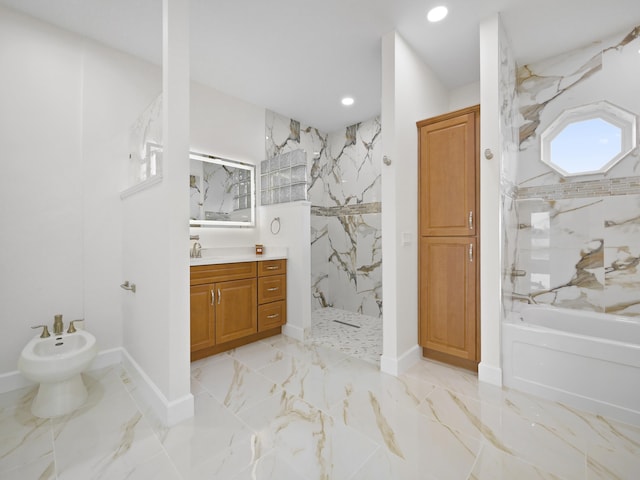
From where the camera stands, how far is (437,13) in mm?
2186

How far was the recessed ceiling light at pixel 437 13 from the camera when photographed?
2.14 metres

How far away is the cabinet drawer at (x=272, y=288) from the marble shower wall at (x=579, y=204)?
234 centimetres

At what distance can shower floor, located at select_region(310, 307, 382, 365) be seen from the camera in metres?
2.86

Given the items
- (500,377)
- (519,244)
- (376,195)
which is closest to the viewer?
(500,377)

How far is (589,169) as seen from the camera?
251 centimetres

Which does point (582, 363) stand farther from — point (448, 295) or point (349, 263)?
point (349, 263)

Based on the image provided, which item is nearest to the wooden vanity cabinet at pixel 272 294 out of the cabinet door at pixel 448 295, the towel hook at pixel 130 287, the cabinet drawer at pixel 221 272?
the cabinet drawer at pixel 221 272

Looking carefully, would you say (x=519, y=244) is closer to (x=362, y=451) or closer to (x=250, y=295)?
(x=362, y=451)

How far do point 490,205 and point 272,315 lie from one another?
231 cm

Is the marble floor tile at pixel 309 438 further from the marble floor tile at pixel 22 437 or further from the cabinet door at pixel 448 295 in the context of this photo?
the cabinet door at pixel 448 295

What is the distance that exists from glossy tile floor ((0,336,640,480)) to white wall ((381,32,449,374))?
38 centimetres

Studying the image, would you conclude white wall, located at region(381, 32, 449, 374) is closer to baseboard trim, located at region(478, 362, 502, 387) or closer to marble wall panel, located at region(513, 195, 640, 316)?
baseboard trim, located at region(478, 362, 502, 387)

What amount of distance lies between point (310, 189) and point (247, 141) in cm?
124

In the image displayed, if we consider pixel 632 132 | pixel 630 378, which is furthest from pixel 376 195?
pixel 630 378
